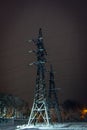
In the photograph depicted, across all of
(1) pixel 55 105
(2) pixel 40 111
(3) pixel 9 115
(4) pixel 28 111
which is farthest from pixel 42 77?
(4) pixel 28 111

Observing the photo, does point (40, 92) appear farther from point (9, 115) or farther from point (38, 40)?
point (9, 115)

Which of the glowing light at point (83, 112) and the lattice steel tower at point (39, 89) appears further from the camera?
the glowing light at point (83, 112)

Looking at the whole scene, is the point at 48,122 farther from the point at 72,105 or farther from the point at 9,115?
the point at 72,105

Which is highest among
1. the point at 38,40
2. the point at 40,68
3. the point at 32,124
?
the point at 38,40

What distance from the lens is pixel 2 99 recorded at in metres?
119

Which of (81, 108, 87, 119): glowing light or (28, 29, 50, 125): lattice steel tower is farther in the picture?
(81, 108, 87, 119): glowing light

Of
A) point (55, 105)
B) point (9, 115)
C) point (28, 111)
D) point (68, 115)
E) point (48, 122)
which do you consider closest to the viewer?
point (48, 122)

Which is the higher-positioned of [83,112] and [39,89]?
[83,112]

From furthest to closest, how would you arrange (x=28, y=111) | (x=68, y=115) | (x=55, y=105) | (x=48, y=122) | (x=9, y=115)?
1. (x=68, y=115)
2. (x=28, y=111)
3. (x=9, y=115)
4. (x=55, y=105)
5. (x=48, y=122)

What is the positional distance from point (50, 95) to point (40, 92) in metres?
27.3

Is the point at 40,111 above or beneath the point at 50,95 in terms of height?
beneath

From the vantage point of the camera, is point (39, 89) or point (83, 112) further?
point (83, 112)

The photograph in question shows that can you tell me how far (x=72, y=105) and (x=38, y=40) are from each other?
10449cm

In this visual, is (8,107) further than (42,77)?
Yes
